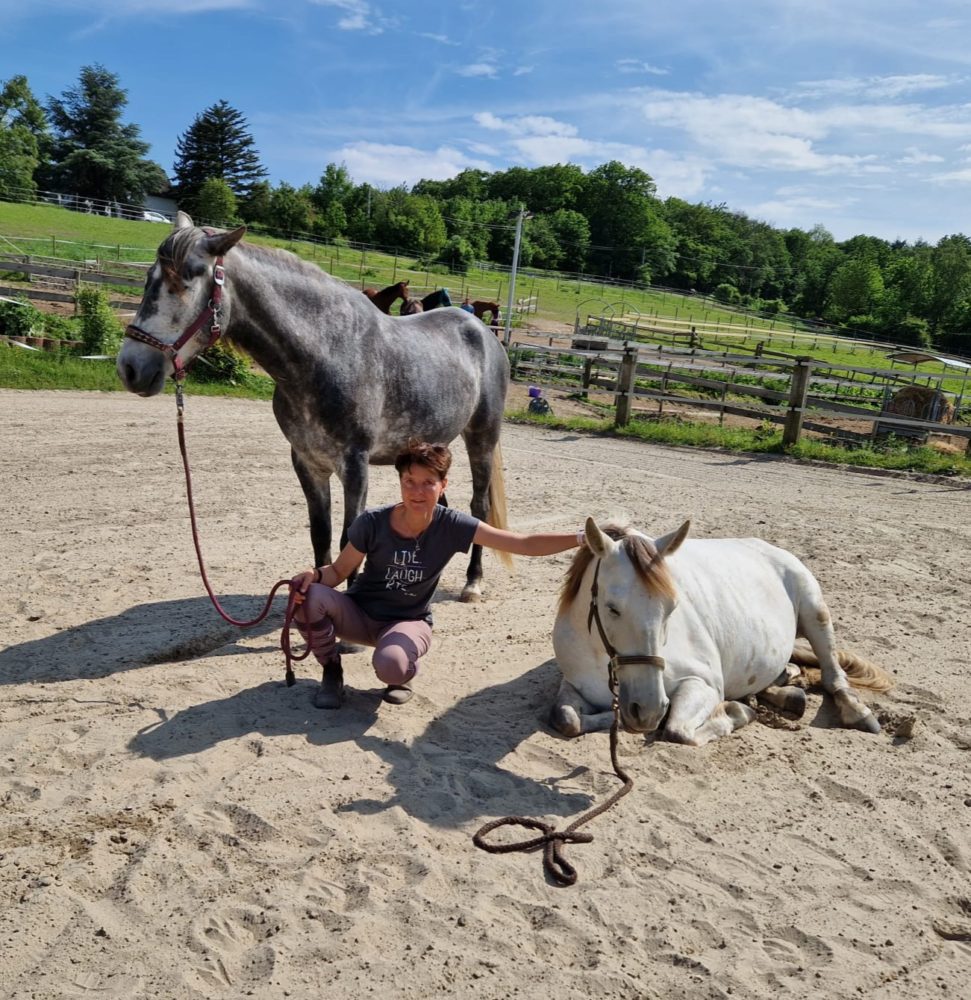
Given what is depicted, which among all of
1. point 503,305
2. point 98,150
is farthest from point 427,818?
point 98,150

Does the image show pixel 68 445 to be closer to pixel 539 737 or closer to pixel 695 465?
pixel 539 737

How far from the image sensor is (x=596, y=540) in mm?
3219

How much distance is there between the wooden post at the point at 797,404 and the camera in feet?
42.2

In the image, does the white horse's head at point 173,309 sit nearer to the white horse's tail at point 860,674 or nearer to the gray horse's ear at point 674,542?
the gray horse's ear at point 674,542

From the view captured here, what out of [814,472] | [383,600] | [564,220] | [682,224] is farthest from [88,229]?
[682,224]

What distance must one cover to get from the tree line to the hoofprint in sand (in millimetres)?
35874

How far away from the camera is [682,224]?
408ft

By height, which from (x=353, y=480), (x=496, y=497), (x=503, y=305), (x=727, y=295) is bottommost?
(x=496, y=497)

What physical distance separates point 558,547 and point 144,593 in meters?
3.07

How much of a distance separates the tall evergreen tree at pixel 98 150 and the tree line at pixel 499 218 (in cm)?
12

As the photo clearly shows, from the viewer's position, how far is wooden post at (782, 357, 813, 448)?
42.2 feet

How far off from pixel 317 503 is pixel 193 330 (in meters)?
1.33

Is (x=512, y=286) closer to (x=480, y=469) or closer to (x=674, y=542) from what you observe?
(x=480, y=469)

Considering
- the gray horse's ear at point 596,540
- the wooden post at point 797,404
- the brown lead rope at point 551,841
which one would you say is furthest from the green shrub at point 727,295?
the brown lead rope at point 551,841
